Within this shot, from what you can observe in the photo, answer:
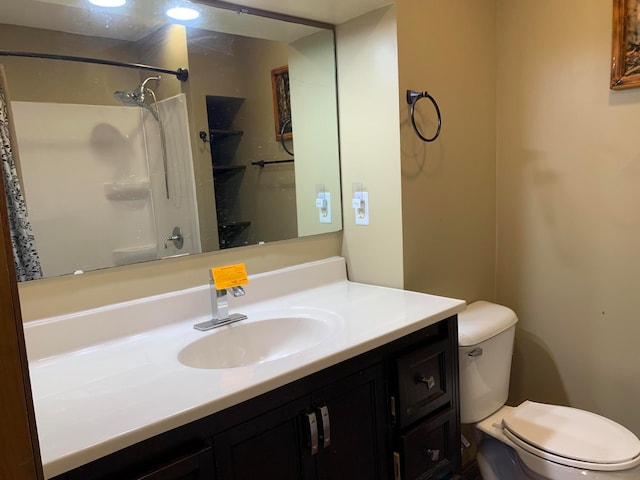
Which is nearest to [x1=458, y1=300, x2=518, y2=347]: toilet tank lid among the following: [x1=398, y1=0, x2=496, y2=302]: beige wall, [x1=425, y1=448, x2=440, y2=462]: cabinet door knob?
[x1=398, y1=0, x2=496, y2=302]: beige wall

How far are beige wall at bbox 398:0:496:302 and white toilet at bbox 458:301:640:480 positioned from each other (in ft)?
0.76

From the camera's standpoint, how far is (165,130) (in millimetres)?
1461

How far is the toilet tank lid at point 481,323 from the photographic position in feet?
5.34

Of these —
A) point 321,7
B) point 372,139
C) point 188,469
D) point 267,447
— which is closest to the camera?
point 188,469

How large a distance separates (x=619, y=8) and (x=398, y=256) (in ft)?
3.84

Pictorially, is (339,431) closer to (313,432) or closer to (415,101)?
(313,432)

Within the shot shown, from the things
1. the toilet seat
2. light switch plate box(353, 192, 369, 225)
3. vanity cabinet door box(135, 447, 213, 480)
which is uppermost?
light switch plate box(353, 192, 369, 225)

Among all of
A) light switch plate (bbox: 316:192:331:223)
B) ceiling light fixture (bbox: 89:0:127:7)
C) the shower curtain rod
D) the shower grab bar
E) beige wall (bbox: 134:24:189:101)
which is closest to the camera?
the shower curtain rod

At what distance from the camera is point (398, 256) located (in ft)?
5.61

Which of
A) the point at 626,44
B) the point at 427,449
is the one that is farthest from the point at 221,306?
the point at 626,44

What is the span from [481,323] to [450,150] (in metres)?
0.67

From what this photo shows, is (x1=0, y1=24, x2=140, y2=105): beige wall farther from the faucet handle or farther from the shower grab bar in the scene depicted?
the faucet handle

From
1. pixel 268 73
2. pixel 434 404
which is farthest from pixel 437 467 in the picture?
pixel 268 73

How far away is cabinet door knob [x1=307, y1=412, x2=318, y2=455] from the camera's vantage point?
3.59ft
